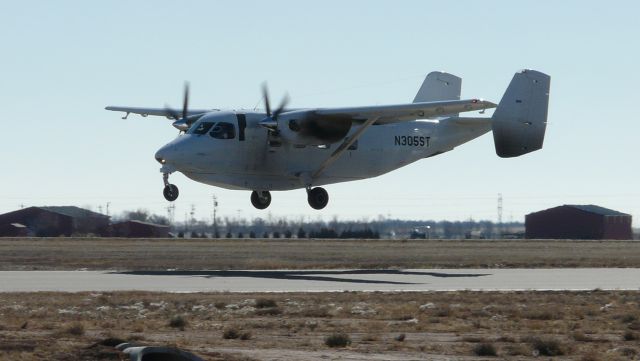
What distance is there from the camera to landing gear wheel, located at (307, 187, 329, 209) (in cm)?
5384

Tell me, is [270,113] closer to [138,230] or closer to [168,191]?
[168,191]

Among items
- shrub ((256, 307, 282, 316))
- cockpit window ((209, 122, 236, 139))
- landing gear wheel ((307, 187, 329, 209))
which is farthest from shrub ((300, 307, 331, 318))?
landing gear wheel ((307, 187, 329, 209))

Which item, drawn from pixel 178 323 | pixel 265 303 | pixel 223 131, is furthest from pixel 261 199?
pixel 178 323

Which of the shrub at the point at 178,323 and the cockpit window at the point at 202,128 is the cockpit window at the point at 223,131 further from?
the shrub at the point at 178,323

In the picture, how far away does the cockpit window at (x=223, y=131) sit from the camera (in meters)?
49.3

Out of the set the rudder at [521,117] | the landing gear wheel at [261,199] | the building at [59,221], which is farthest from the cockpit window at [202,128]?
the building at [59,221]

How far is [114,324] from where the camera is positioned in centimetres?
2841

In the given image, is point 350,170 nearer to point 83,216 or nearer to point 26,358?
point 26,358

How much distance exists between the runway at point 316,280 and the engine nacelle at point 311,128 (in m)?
5.91

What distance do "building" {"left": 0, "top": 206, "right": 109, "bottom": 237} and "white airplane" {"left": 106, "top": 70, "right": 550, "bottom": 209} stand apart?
2386 inches

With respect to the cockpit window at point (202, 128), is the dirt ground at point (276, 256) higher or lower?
lower

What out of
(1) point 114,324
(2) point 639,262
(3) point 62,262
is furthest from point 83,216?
(1) point 114,324

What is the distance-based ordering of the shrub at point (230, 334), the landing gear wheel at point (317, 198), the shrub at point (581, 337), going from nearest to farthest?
the shrub at point (230, 334)
the shrub at point (581, 337)
the landing gear wheel at point (317, 198)

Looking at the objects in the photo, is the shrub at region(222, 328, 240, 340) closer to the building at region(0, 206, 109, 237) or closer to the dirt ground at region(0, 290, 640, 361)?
the dirt ground at region(0, 290, 640, 361)
